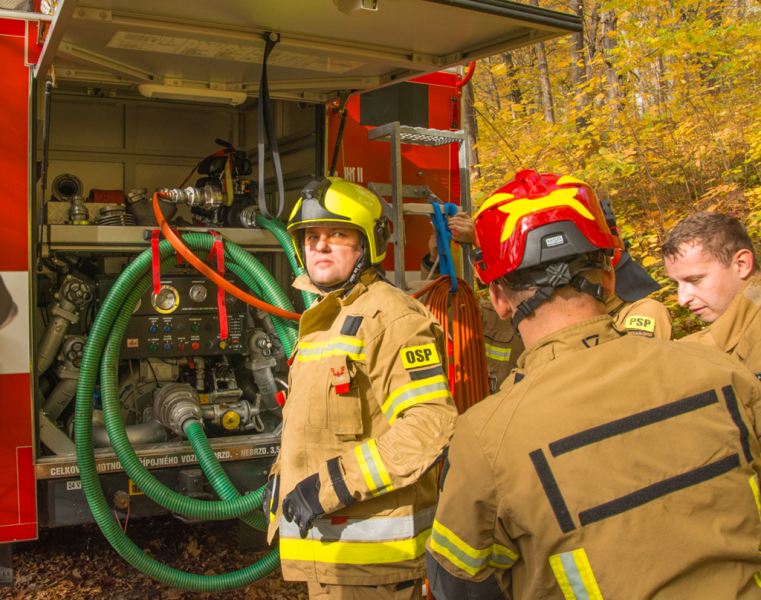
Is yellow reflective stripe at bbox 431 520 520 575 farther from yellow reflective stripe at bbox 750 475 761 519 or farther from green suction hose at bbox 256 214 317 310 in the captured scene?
green suction hose at bbox 256 214 317 310

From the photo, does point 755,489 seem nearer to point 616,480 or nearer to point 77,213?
point 616,480

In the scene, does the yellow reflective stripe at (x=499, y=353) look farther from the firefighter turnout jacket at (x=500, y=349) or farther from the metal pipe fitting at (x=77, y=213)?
the metal pipe fitting at (x=77, y=213)

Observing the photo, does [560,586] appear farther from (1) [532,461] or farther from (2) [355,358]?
(2) [355,358]

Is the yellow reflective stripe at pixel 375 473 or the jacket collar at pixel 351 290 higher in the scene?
the jacket collar at pixel 351 290

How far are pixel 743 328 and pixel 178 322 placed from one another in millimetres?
2946

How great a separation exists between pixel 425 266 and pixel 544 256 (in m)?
2.59

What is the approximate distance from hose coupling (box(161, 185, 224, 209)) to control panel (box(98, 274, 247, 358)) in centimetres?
45

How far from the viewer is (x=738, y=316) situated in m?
2.38

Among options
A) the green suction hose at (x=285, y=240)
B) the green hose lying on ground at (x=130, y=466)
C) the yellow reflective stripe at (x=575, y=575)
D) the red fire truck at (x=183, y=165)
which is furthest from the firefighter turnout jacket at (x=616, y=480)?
the green suction hose at (x=285, y=240)

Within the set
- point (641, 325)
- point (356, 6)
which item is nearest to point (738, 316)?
point (641, 325)

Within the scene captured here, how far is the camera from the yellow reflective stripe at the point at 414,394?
2.16m

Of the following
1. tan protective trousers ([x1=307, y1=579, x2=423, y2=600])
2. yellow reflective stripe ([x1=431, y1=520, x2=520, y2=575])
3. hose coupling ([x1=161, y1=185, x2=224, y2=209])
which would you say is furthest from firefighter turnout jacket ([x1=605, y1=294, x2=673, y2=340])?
hose coupling ([x1=161, y1=185, x2=224, y2=209])

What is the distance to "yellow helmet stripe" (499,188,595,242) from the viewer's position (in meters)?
1.48

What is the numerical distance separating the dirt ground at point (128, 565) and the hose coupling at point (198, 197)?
2092 millimetres
